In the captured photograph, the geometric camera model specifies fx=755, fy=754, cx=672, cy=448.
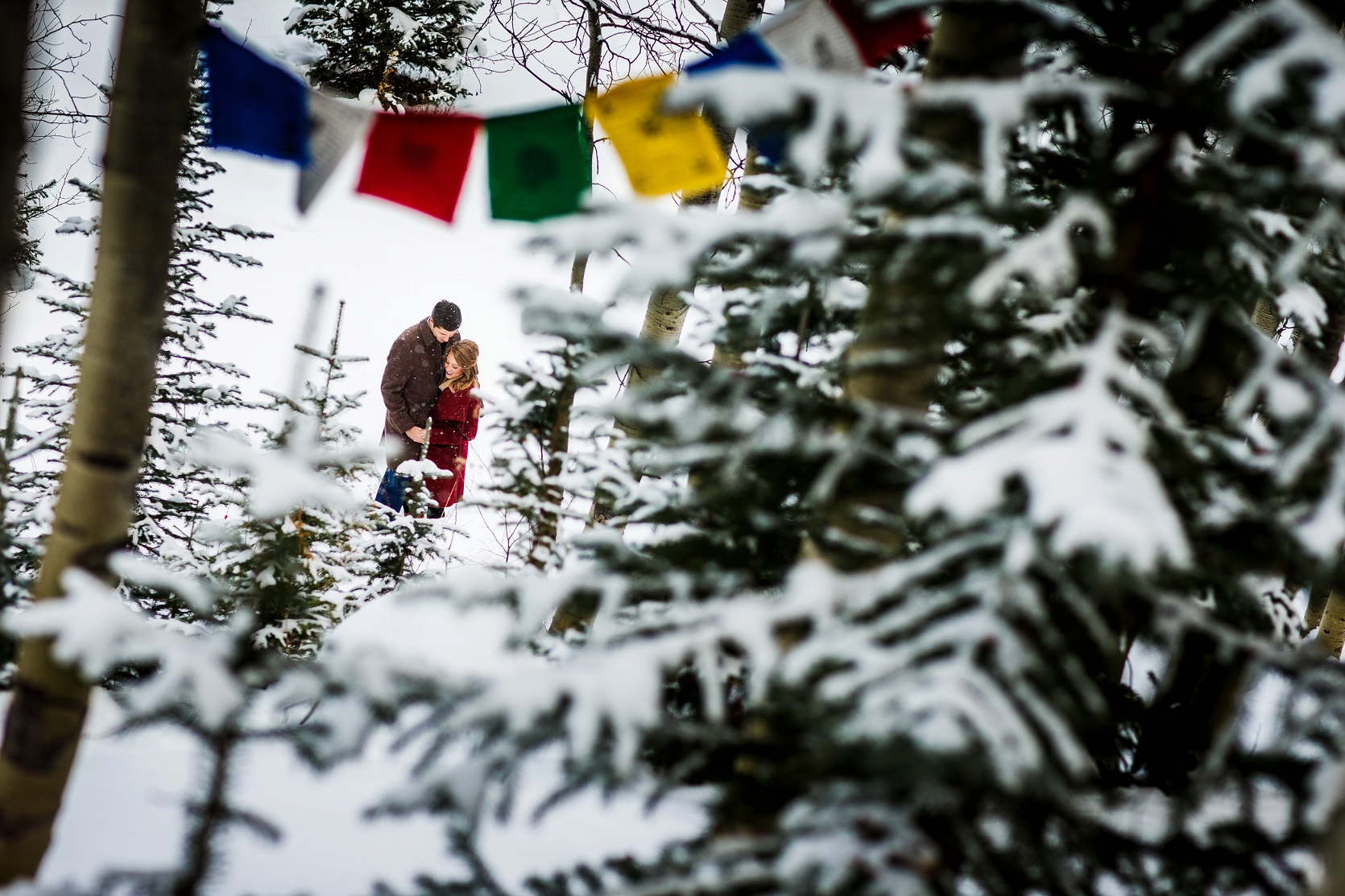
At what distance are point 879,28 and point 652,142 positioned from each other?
88 cm

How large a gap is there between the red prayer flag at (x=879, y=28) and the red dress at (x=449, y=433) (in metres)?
5.69

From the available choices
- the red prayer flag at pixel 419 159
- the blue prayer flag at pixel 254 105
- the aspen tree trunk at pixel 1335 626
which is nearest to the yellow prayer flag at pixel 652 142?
the red prayer flag at pixel 419 159

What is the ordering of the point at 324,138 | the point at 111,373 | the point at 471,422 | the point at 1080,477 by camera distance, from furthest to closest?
the point at 471,422
the point at 324,138
the point at 111,373
the point at 1080,477

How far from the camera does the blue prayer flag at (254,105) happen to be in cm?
251

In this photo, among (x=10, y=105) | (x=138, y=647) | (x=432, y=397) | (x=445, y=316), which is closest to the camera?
(x=138, y=647)

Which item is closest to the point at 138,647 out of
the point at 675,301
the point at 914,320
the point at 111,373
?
the point at 111,373

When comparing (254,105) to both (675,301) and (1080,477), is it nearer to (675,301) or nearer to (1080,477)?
(1080,477)

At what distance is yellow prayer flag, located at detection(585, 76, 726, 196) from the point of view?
2.68 meters

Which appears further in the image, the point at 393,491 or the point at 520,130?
the point at 393,491

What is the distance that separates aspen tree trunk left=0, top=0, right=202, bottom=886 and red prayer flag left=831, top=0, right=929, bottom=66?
202 centimetres

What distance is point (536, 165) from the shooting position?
296 centimetres

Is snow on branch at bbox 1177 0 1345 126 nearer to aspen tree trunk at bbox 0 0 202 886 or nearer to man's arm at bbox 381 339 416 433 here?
aspen tree trunk at bbox 0 0 202 886

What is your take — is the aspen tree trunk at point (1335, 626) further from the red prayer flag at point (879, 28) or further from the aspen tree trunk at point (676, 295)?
the red prayer flag at point (879, 28)

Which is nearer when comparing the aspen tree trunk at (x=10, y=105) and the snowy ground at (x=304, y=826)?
the aspen tree trunk at (x=10, y=105)
